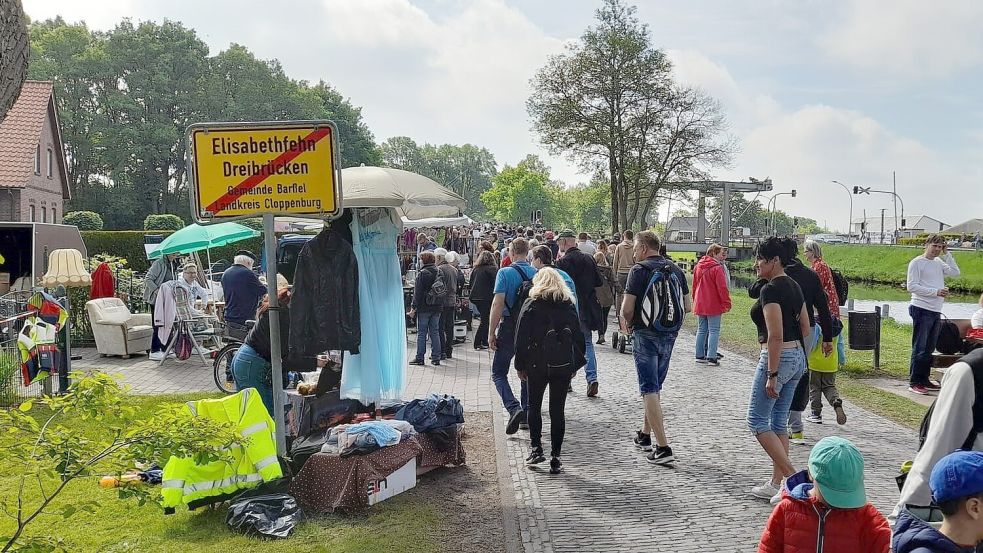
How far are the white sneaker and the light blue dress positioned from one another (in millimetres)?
3452

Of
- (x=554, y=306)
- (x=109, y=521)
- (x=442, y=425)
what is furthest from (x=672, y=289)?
(x=109, y=521)

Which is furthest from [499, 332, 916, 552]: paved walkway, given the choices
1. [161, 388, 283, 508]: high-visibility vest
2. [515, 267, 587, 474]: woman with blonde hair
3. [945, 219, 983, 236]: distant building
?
[945, 219, 983, 236]: distant building

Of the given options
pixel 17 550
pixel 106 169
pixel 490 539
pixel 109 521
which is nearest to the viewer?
pixel 17 550

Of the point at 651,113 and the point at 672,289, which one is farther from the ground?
the point at 651,113

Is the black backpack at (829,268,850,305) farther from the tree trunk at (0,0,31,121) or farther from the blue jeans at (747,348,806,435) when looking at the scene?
the tree trunk at (0,0,31,121)

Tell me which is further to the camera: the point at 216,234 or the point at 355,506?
the point at 216,234

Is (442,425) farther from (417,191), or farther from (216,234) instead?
(216,234)

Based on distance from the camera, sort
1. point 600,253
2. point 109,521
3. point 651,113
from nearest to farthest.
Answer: point 109,521 → point 600,253 → point 651,113

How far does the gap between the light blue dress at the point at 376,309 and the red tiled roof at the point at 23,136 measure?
37000 millimetres

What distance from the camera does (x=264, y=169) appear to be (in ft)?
20.5

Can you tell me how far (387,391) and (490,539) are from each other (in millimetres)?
2638

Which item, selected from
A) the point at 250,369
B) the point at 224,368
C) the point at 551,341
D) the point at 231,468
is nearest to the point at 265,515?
the point at 231,468

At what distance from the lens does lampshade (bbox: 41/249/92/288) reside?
1518cm

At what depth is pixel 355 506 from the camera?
625 centimetres
